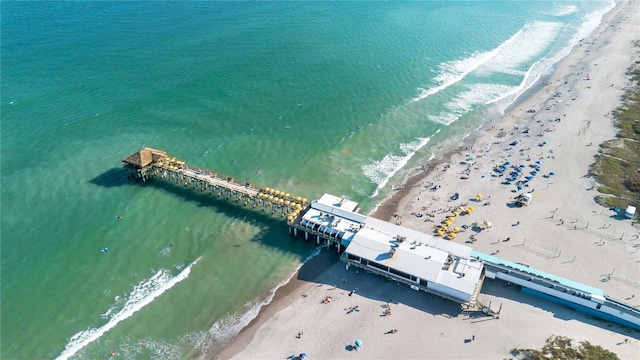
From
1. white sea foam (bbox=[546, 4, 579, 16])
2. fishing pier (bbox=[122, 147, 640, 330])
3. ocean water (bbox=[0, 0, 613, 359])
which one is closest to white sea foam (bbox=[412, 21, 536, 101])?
ocean water (bbox=[0, 0, 613, 359])

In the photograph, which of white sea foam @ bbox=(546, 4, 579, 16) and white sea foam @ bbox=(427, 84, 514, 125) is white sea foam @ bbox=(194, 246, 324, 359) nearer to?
white sea foam @ bbox=(427, 84, 514, 125)

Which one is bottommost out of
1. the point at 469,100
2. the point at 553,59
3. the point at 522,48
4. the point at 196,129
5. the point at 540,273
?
the point at 540,273

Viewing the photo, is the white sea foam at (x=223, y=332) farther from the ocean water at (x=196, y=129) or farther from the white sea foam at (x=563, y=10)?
the white sea foam at (x=563, y=10)

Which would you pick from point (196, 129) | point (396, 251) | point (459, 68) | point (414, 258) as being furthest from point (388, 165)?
point (459, 68)

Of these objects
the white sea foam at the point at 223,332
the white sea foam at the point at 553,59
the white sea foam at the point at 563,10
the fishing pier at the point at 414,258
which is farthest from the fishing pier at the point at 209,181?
the white sea foam at the point at 563,10

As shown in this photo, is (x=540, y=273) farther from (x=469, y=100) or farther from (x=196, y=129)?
(x=196, y=129)

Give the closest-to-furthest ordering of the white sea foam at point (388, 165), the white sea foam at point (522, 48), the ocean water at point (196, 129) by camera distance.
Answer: the ocean water at point (196, 129), the white sea foam at point (388, 165), the white sea foam at point (522, 48)
